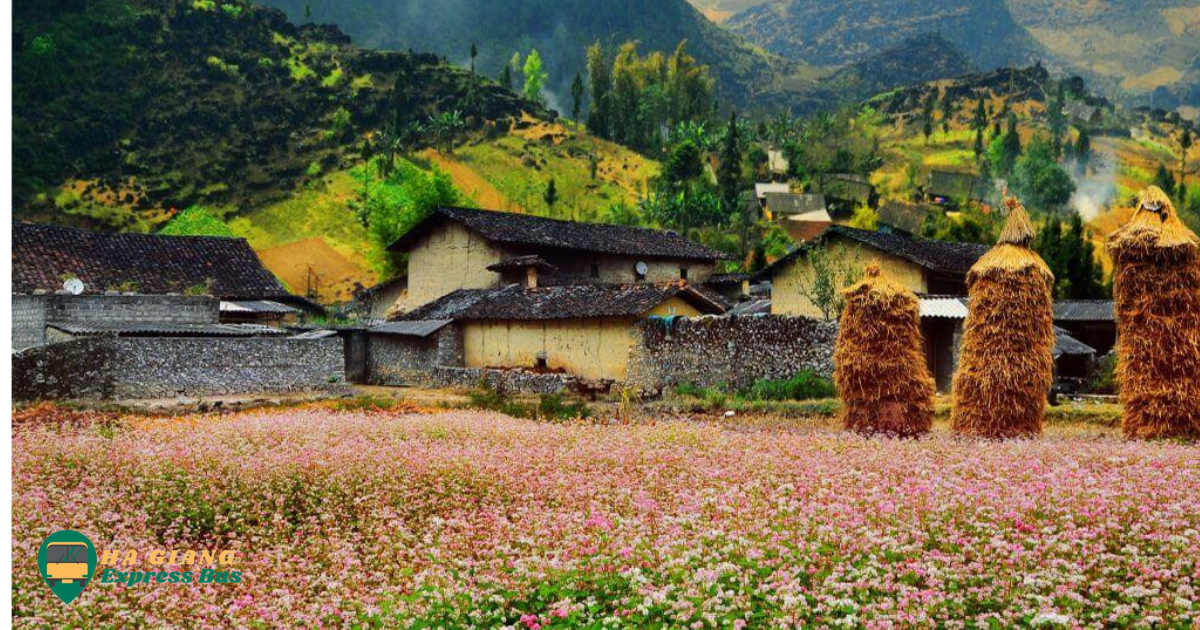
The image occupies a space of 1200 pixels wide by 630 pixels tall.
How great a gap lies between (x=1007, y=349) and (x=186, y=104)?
86.7 metres

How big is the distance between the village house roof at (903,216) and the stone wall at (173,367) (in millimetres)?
55848

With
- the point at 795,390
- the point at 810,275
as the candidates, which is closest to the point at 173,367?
the point at 795,390

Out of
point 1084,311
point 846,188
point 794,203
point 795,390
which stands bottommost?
point 795,390

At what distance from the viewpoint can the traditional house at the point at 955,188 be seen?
95875mm

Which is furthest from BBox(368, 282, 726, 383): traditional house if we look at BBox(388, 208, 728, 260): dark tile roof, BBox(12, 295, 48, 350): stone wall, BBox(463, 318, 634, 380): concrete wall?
BBox(12, 295, 48, 350): stone wall

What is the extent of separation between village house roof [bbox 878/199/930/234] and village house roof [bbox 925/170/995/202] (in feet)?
51.3

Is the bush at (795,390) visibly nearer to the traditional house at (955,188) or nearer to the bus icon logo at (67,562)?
the bus icon logo at (67,562)

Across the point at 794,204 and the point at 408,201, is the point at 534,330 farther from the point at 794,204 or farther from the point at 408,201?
the point at 794,204

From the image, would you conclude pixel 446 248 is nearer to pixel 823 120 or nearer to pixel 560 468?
pixel 560 468

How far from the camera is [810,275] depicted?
117 feet

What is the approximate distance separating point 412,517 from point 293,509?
143 cm

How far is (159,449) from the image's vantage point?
13.0 meters

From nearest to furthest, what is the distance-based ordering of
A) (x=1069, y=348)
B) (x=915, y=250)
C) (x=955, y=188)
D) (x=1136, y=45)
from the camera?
(x=1069, y=348) < (x=915, y=250) < (x=955, y=188) < (x=1136, y=45)

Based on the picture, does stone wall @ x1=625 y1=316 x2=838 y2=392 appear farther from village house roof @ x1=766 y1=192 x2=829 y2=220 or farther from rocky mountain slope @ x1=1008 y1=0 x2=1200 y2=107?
rocky mountain slope @ x1=1008 y1=0 x2=1200 y2=107
